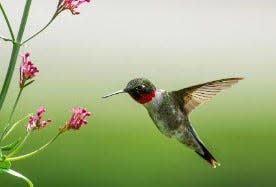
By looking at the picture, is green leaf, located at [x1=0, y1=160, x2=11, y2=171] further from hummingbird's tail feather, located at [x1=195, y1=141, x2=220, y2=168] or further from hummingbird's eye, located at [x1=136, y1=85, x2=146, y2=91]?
hummingbird's tail feather, located at [x1=195, y1=141, x2=220, y2=168]

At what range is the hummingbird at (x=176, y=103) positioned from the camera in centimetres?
493

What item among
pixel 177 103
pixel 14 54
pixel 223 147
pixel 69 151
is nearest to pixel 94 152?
pixel 69 151

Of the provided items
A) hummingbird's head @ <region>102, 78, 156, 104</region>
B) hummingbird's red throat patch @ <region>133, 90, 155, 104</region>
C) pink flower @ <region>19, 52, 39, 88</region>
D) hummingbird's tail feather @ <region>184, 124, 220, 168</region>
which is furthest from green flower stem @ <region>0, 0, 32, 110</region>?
hummingbird's tail feather @ <region>184, 124, 220, 168</region>

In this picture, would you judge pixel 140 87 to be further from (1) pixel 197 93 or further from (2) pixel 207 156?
(2) pixel 207 156

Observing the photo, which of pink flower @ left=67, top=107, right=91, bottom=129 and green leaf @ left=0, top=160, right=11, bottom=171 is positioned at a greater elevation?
pink flower @ left=67, top=107, right=91, bottom=129

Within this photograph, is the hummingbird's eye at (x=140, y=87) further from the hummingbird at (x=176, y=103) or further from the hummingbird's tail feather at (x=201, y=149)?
the hummingbird's tail feather at (x=201, y=149)

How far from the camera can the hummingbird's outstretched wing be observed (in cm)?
526

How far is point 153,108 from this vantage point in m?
5.06

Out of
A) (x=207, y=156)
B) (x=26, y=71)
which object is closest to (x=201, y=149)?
(x=207, y=156)

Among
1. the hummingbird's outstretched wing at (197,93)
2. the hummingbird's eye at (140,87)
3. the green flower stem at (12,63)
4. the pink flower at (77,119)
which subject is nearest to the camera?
the green flower stem at (12,63)

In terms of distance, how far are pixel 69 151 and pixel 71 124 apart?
480 inches

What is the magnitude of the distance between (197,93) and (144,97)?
1.98 feet

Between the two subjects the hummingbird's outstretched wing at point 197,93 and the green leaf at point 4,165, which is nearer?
the green leaf at point 4,165

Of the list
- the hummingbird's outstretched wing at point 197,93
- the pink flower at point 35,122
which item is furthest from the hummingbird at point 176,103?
the pink flower at point 35,122
